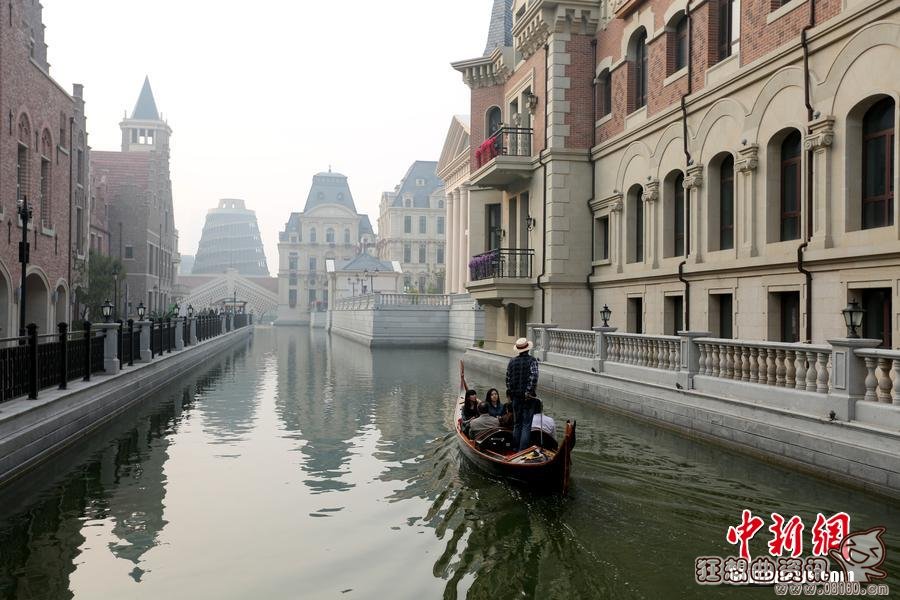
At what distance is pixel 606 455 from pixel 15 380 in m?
10.1

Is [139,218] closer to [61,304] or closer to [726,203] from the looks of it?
[61,304]

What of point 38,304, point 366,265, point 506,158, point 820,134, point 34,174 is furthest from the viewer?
point 366,265

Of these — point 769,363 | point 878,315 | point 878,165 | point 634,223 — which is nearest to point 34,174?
point 634,223

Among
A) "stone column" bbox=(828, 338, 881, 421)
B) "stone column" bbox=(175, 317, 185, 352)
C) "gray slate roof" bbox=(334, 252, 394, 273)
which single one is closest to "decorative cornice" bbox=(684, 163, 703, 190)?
"stone column" bbox=(828, 338, 881, 421)

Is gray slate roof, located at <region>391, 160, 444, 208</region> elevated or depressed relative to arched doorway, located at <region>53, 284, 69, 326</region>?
elevated

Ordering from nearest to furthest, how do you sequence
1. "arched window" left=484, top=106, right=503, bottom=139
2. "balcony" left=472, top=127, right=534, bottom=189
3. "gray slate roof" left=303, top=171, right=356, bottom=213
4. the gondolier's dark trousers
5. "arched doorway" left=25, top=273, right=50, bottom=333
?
the gondolier's dark trousers
"balcony" left=472, top=127, right=534, bottom=189
"arched doorway" left=25, top=273, right=50, bottom=333
"arched window" left=484, top=106, right=503, bottom=139
"gray slate roof" left=303, top=171, right=356, bottom=213

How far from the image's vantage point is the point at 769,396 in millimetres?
11992

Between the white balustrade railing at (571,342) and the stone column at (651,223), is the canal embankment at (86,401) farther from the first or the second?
the stone column at (651,223)

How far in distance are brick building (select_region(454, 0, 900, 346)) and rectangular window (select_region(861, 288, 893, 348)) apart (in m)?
0.03

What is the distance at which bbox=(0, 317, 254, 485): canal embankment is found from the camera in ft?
36.0

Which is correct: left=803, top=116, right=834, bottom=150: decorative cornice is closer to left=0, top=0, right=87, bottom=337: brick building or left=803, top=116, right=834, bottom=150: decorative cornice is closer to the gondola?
the gondola

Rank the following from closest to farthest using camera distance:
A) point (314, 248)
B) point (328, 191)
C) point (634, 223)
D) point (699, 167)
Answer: point (699, 167), point (634, 223), point (314, 248), point (328, 191)

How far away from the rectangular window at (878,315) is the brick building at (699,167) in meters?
0.03

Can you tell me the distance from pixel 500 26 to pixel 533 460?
103 feet
